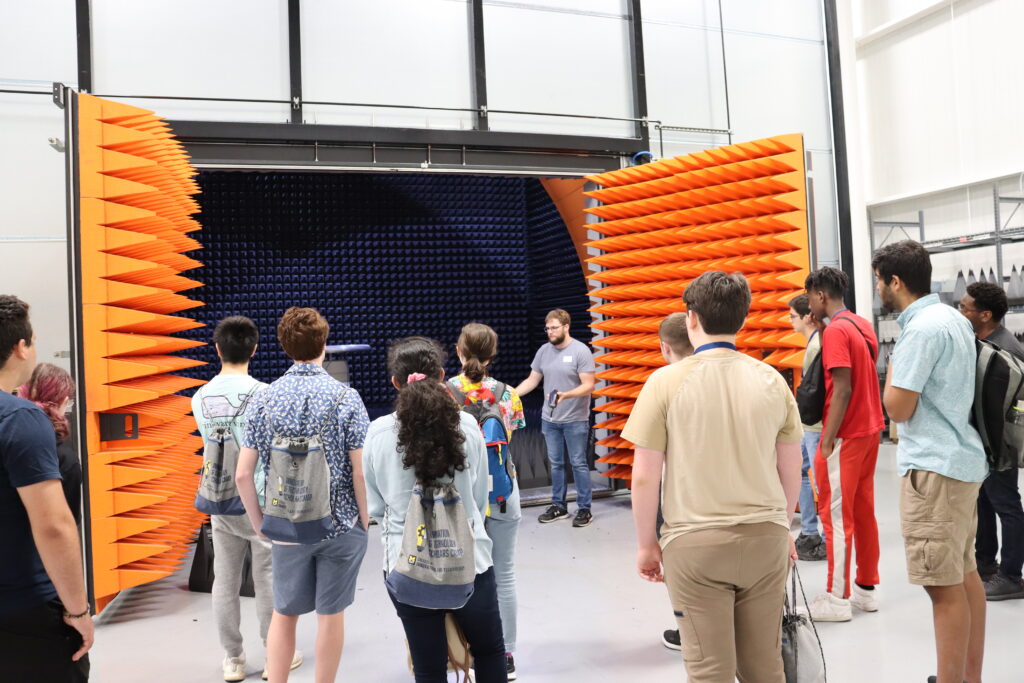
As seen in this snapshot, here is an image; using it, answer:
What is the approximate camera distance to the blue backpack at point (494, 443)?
8.54 ft

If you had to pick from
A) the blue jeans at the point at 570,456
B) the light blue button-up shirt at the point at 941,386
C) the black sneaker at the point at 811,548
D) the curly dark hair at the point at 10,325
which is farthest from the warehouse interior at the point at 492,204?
the curly dark hair at the point at 10,325

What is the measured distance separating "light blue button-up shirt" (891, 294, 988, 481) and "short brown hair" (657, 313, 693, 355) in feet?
2.05

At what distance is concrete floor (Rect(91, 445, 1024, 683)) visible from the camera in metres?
2.95

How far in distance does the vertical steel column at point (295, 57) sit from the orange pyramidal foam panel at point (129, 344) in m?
1.64

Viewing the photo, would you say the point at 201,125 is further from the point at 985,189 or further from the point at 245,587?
the point at 985,189

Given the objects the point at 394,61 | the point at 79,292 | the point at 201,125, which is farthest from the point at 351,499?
the point at 394,61

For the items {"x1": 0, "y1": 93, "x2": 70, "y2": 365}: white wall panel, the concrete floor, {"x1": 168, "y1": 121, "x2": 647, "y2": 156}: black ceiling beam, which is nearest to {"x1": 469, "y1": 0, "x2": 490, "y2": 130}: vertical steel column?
{"x1": 168, "y1": 121, "x2": 647, "y2": 156}: black ceiling beam

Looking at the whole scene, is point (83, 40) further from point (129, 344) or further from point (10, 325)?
point (10, 325)

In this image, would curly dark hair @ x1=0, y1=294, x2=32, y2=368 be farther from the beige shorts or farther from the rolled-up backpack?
the beige shorts

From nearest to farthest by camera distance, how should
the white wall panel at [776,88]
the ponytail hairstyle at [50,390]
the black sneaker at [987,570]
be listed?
the ponytail hairstyle at [50,390] → the black sneaker at [987,570] → the white wall panel at [776,88]

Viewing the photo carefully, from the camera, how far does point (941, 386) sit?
2312mm

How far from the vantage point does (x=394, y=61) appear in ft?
19.6

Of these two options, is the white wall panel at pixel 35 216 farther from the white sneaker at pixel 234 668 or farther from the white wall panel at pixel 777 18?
the white wall panel at pixel 777 18

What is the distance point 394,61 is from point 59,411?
4195mm
